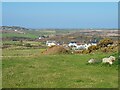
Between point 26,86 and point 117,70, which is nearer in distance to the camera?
point 26,86

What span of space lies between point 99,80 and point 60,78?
2.10 metres

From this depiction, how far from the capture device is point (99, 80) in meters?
17.2

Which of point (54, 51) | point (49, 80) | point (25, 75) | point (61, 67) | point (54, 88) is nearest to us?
point (54, 88)

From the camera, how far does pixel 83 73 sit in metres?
19.6

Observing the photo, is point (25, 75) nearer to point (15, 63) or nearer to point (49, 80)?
point (49, 80)

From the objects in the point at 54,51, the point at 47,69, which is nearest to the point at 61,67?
the point at 47,69

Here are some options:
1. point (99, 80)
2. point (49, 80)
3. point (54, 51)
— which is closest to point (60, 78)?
point (49, 80)

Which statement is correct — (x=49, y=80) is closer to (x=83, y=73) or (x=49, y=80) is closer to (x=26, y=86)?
(x=26, y=86)

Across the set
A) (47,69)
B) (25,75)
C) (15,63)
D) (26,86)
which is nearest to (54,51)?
(15,63)

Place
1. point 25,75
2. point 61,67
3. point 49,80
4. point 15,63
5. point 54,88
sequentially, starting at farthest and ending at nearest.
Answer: point 15,63
point 61,67
point 25,75
point 49,80
point 54,88

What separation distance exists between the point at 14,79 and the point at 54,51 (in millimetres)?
21410

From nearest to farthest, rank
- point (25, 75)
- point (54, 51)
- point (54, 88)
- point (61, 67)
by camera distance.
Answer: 1. point (54, 88)
2. point (25, 75)
3. point (61, 67)
4. point (54, 51)

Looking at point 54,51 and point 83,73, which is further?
point 54,51

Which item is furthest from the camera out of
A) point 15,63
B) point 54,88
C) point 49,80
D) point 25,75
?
point 15,63
